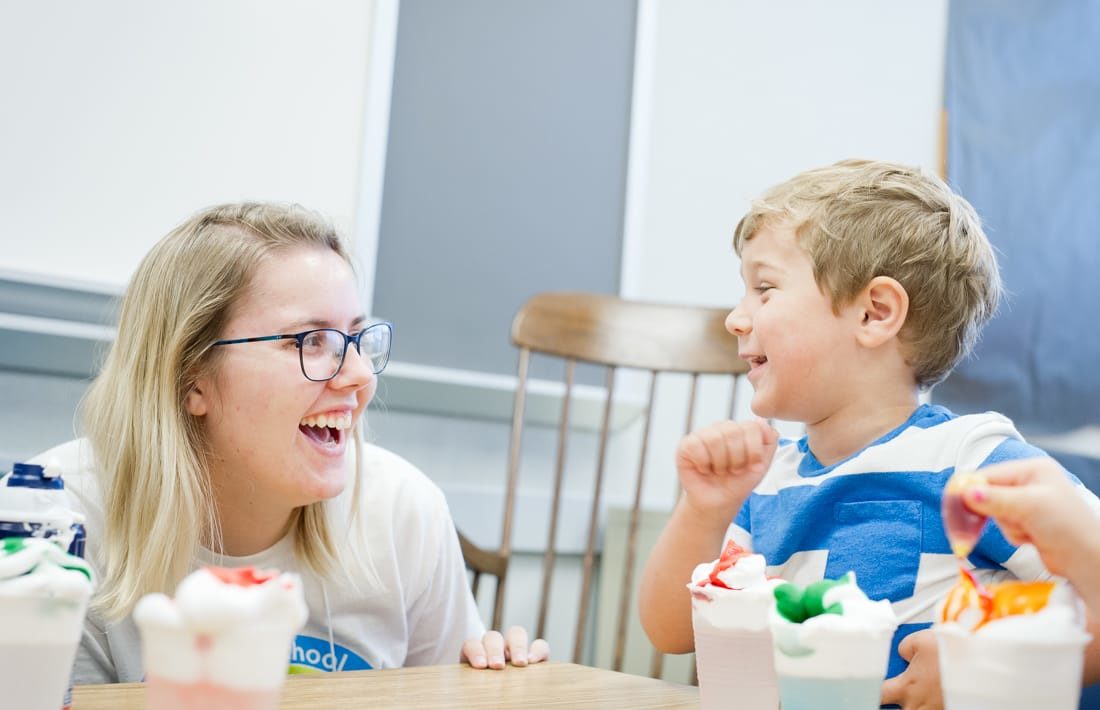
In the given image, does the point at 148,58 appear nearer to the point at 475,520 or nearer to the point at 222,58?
the point at 222,58

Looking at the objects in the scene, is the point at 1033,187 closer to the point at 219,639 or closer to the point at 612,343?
the point at 612,343

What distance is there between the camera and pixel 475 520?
215 cm

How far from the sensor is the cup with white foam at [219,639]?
521 mm

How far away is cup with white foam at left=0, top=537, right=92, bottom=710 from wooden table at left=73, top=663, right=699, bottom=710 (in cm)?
16

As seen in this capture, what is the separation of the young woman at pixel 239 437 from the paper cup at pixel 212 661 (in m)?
0.58

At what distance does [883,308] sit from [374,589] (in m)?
0.68

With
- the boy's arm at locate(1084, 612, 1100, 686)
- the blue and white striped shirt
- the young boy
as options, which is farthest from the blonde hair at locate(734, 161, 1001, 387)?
the boy's arm at locate(1084, 612, 1100, 686)

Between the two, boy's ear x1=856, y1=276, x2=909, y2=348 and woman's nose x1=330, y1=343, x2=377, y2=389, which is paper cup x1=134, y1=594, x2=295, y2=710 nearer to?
woman's nose x1=330, y1=343, x2=377, y2=389

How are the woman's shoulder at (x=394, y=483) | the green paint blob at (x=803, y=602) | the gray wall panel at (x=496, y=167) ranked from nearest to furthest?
the green paint blob at (x=803, y=602) → the woman's shoulder at (x=394, y=483) → the gray wall panel at (x=496, y=167)

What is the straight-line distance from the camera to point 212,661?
0.53 meters

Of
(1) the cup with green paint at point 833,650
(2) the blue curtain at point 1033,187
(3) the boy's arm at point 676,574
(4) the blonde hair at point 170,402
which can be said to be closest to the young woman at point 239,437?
(4) the blonde hair at point 170,402

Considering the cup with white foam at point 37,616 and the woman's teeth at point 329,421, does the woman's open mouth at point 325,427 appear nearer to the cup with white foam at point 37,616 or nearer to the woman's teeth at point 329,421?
the woman's teeth at point 329,421

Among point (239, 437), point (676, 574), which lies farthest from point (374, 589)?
point (676, 574)

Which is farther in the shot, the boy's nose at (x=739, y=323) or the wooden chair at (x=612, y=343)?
the wooden chair at (x=612, y=343)
